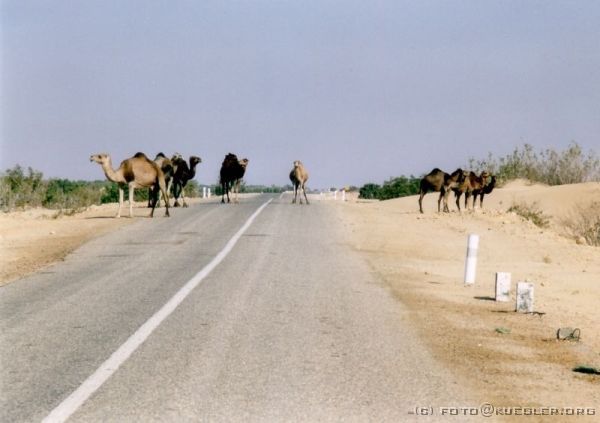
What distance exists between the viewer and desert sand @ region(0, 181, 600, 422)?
8.79 meters

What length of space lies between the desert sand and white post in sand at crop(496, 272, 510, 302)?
312mm

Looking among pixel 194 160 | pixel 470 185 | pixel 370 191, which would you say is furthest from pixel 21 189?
pixel 370 191

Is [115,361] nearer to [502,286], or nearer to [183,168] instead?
[502,286]

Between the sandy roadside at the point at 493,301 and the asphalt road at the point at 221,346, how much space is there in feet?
1.45

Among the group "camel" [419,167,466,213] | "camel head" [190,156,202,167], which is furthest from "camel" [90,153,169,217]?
"camel" [419,167,466,213]

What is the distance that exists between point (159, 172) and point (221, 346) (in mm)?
21872

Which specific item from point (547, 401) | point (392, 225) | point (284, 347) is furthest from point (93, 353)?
point (392, 225)

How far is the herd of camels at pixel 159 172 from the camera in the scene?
30.1 meters

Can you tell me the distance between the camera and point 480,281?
17969 mm

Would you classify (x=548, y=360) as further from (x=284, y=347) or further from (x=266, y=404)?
(x=266, y=404)

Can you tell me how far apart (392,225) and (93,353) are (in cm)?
2340

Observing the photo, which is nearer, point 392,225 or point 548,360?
point 548,360

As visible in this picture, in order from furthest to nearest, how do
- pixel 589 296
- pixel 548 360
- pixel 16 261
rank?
pixel 16 261 → pixel 589 296 → pixel 548 360

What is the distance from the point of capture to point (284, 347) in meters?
9.48
